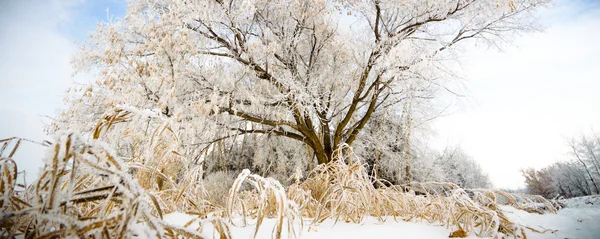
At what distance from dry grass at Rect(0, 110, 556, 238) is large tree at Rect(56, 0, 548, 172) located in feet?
10.0

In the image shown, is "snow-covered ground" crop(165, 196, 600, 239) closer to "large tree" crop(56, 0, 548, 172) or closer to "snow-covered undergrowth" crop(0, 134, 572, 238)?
"snow-covered undergrowth" crop(0, 134, 572, 238)

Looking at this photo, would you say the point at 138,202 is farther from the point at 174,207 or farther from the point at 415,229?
the point at 415,229

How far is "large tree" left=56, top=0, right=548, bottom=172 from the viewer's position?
4.08m

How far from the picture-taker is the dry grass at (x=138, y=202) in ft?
1.34

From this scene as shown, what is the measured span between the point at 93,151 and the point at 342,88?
6.25 metres

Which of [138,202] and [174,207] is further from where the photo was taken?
[174,207]

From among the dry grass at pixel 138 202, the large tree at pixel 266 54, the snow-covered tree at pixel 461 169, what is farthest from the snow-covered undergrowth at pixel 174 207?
the snow-covered tree at pixel 461 169

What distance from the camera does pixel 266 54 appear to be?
5051mm

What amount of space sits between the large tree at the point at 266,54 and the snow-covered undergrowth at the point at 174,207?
10.1 ft

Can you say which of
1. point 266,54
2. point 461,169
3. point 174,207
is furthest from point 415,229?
point 461,169

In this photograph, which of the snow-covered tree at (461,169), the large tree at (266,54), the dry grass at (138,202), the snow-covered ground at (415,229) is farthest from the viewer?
the snow-covered tree at (461,169)

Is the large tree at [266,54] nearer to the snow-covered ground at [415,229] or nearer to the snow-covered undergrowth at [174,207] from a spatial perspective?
the snow-covered undergrowth at [174,207]

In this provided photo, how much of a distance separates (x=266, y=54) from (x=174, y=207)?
4.33 metres

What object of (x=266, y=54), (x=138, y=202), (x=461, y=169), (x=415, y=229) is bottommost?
(x=415, y=229)
